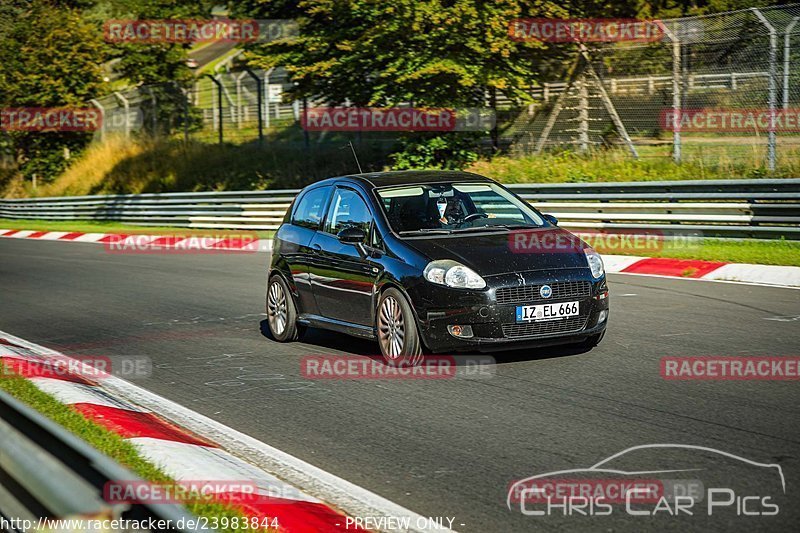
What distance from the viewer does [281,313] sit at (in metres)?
10.6

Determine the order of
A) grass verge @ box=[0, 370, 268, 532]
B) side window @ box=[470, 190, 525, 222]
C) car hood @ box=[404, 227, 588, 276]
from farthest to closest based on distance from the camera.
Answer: side window @ box=[470, 190, 525, 222] < car hood @ box=[404, 227, 588, 276] < grass verge @ box=[0, 370, 268, 532]

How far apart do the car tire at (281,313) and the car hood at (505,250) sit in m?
2.03

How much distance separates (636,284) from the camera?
1354cm

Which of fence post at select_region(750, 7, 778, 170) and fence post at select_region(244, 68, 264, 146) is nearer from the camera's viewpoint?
fence post at select_region(750, 7, 778, 170)

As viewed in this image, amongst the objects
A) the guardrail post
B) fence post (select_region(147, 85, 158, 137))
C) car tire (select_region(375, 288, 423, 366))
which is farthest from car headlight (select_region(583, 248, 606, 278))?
fence post (select_region(147, 85, 158, 137))

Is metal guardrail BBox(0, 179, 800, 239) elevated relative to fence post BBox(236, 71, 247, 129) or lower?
lower

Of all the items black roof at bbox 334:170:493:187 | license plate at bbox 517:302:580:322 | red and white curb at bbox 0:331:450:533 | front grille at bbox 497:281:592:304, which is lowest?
red and white curb at bbox 0:331:450:533

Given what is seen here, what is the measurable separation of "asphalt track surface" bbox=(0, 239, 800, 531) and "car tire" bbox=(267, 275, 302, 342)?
0.47 feet

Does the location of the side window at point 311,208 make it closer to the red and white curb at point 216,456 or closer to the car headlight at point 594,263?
the red and white curb at point 216,456

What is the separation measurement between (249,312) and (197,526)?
9.64 meters

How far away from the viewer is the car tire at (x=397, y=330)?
8430mm

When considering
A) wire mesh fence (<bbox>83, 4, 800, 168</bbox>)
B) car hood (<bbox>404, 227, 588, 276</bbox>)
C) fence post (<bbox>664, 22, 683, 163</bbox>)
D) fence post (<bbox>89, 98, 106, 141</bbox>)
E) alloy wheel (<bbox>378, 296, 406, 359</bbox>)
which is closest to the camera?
car hood (<bbox>404, 227, 588, 276</bbox>)

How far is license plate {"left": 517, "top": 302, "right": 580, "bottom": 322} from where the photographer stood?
8.21 m

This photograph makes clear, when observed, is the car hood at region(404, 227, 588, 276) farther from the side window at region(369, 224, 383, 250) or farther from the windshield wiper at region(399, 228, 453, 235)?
the side window at region(369, 224, 383, 250)
